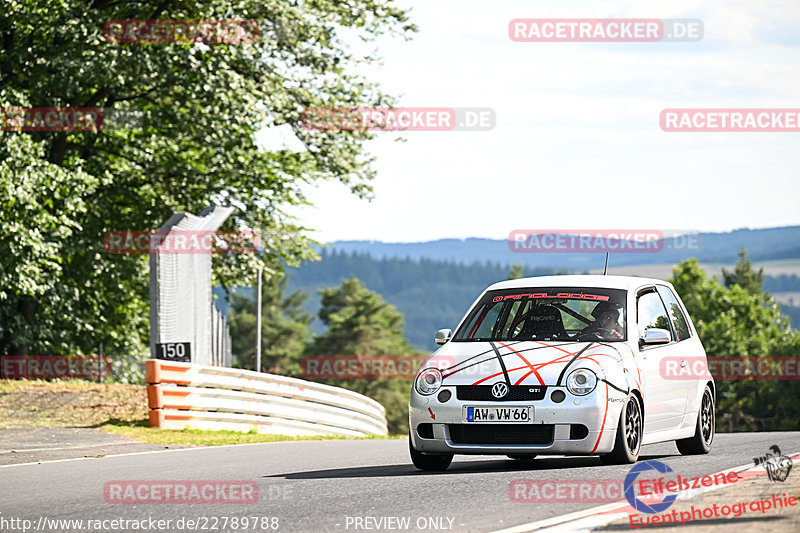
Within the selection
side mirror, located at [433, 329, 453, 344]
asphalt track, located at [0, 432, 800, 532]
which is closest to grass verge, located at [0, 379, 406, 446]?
asphalt track, located at [0, 432, 800, 532]

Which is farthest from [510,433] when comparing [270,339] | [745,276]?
[745,276]

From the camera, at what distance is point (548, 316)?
10383 mm

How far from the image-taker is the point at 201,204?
26703 mm

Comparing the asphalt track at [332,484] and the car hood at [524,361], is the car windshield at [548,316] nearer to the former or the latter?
the car hood at [524,361]

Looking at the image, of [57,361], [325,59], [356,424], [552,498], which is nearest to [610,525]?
[552,498]

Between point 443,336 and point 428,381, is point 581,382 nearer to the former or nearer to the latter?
point 428,381

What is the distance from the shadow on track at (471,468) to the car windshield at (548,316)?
118 cm

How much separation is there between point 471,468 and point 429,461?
0.51m

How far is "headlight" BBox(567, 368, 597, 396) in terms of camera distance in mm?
9070

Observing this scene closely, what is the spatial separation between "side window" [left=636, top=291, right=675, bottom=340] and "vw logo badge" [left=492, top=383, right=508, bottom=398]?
6.16 feet

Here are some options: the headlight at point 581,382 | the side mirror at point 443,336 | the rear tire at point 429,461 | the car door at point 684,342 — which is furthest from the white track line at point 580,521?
the car door at point 684,342

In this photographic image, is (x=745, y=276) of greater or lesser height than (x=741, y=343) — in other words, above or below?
above

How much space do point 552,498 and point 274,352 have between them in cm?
10437

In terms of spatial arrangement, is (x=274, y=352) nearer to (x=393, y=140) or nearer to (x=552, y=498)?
(x=393, y=140)
